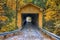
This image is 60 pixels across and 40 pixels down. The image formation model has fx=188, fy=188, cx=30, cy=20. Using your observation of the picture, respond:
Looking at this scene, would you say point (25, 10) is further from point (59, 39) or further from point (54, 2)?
point (59, 39)

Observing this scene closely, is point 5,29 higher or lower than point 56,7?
lower

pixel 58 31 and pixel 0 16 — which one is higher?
pixel 0 16

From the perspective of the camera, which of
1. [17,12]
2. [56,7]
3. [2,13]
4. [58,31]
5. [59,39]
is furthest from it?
[17,12]

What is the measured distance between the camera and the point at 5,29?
1892cm

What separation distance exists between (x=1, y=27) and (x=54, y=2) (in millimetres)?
5688

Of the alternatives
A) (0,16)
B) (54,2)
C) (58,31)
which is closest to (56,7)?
(54,2)

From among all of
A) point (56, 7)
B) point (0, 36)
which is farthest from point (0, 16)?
point (56, 7)

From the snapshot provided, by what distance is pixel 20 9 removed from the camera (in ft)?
101

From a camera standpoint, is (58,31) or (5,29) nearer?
(58,31)

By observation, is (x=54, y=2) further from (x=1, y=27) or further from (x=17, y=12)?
(x=17, y=12)

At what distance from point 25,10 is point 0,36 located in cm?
1644

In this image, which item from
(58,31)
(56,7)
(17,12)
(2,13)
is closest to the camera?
(58,31)

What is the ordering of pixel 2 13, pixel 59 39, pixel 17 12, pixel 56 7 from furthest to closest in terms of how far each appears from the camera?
pixel 17 12, pixel 2 13, pixel 56 7, pixel 59 39

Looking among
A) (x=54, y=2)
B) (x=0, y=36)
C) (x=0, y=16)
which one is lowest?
(x=0, y=36)
